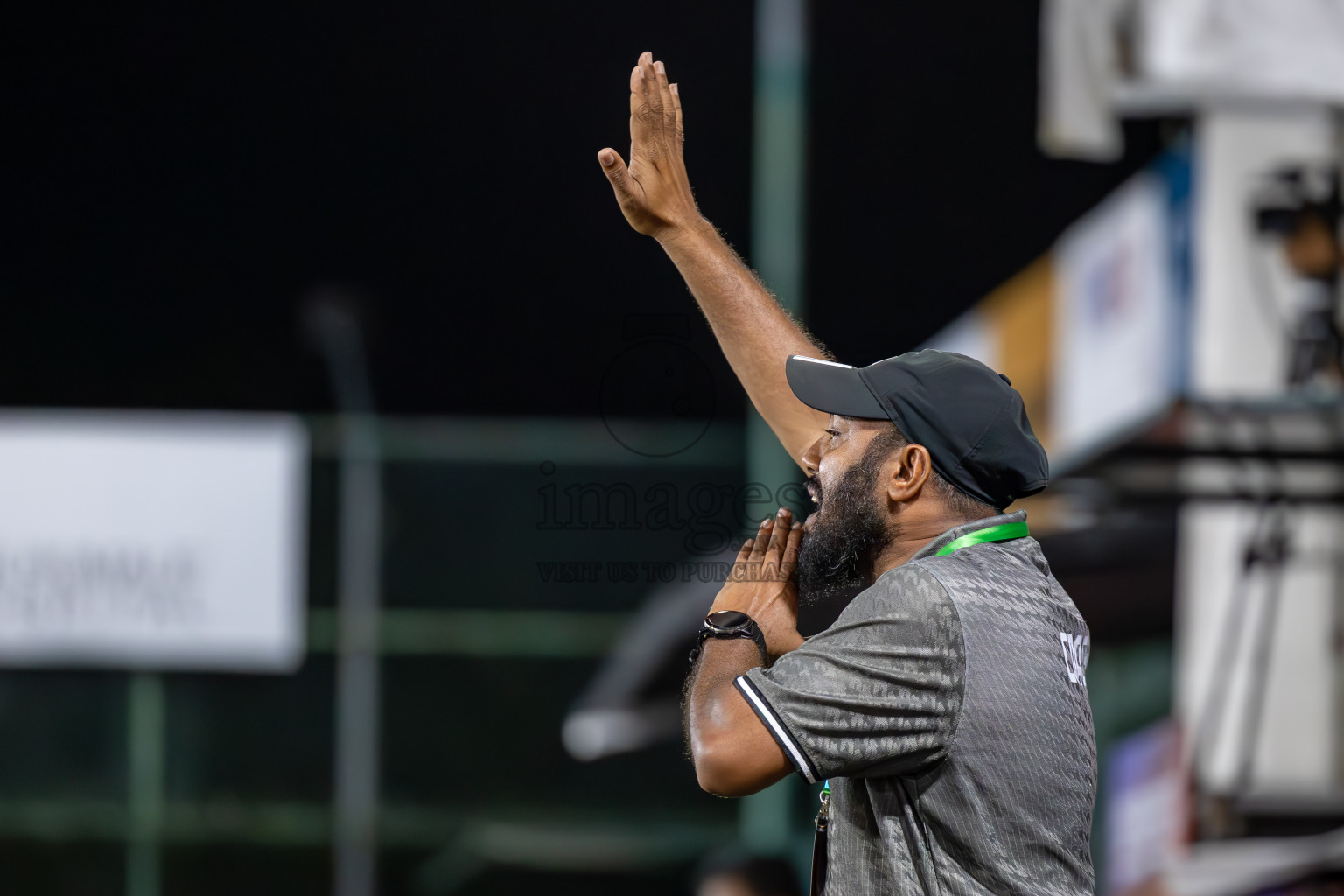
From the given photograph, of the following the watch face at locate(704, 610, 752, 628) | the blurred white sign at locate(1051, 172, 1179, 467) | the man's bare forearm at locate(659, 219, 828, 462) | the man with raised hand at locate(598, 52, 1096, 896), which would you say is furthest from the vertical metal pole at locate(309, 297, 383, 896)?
the watch face at locate(704, 610, 752, 628)

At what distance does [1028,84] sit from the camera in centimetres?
1062

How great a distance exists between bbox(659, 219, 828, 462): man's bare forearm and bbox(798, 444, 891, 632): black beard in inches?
14.6

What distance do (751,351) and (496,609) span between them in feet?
16.3

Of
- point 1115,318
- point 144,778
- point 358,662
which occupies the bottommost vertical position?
point 144,778

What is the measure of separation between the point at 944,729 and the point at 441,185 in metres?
12.6

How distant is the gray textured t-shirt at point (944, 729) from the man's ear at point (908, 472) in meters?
0.13

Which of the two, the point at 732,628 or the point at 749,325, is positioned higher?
the point at 749,325

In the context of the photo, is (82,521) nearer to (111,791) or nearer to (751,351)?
(111,791)

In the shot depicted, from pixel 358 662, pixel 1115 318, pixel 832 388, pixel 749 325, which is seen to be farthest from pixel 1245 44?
pixel 358 662

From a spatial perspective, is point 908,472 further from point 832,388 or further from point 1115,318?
point 1115,318

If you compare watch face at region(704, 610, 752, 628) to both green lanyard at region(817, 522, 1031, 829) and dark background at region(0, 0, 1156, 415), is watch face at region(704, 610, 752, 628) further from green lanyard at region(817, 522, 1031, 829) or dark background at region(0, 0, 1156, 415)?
dark background at region(0, 0, 1156, 415)

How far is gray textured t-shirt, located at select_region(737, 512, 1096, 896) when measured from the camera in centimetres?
156

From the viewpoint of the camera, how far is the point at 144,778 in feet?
22.0

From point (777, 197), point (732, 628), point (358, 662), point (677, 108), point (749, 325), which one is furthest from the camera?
point (777, 197)
